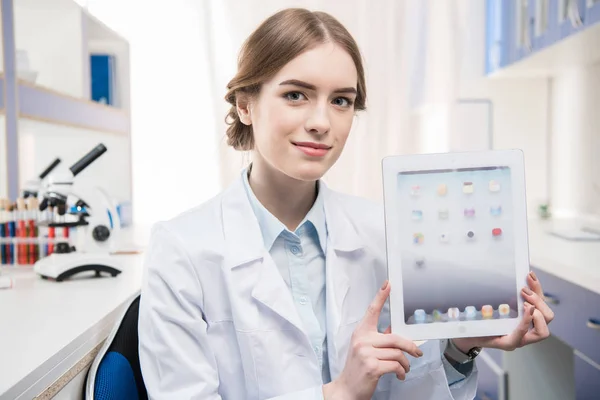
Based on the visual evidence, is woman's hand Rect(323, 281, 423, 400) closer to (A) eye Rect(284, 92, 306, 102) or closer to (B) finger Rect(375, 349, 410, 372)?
(B) finger Rect(375, 349, 410, 372)

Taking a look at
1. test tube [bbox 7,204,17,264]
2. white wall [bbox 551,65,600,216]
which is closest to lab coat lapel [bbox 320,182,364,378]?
test tube [bbox 7,204,17,264]

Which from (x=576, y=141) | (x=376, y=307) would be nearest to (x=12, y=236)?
(x=376, y=307)

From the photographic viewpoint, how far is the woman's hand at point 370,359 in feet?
2.50

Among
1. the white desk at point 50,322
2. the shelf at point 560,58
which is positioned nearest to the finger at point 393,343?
the white desk at point 50,322

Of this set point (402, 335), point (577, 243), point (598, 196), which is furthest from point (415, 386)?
point (598, 196)

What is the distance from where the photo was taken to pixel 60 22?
210 cm

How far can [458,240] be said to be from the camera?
83 cm

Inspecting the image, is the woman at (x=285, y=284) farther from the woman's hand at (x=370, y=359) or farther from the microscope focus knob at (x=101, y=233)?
the microscope focus knob at (x=101, y=233)

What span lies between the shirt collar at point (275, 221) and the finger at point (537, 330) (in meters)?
0.37

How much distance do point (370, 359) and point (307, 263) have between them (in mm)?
264

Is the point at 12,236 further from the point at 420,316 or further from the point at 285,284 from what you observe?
the point at 420,316

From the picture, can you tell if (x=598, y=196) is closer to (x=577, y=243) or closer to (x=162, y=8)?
(x=577, y=243)

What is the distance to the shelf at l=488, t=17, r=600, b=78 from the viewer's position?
1.83m

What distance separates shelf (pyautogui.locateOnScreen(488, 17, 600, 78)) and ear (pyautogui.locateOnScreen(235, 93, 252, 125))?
1178 millimetres
